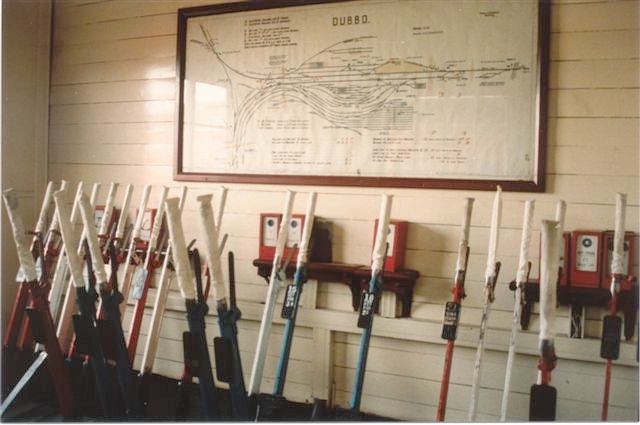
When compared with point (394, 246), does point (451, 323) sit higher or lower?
lower

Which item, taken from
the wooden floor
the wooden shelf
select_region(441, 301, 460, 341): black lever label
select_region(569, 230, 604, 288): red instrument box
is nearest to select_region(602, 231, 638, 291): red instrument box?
select_region(569, 230, 604, 288): red instrument box

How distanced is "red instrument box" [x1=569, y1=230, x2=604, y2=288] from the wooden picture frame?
270 mm

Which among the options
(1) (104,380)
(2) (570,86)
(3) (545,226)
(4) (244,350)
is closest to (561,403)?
(3) (545,226)

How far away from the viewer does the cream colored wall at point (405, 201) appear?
2.12m

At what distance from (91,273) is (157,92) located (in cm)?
119

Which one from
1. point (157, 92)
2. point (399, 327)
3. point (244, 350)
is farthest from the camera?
point (157, 92)

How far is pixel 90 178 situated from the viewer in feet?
10.2

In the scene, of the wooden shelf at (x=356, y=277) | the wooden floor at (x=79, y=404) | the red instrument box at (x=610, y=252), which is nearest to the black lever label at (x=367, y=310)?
the wooden shelf at (x=356, y=277)

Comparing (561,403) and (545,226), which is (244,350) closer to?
(561,403)

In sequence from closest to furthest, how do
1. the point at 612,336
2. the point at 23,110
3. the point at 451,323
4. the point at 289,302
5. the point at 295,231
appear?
the point at 612,336
the point at 451,323
the point at 289,302
the point at 295,231
the point at 23,110

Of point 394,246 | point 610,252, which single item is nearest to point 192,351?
point 394,246

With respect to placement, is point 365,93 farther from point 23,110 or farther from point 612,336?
point 23,110

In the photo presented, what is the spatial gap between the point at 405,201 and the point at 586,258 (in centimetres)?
77

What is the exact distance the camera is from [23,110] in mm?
3090
